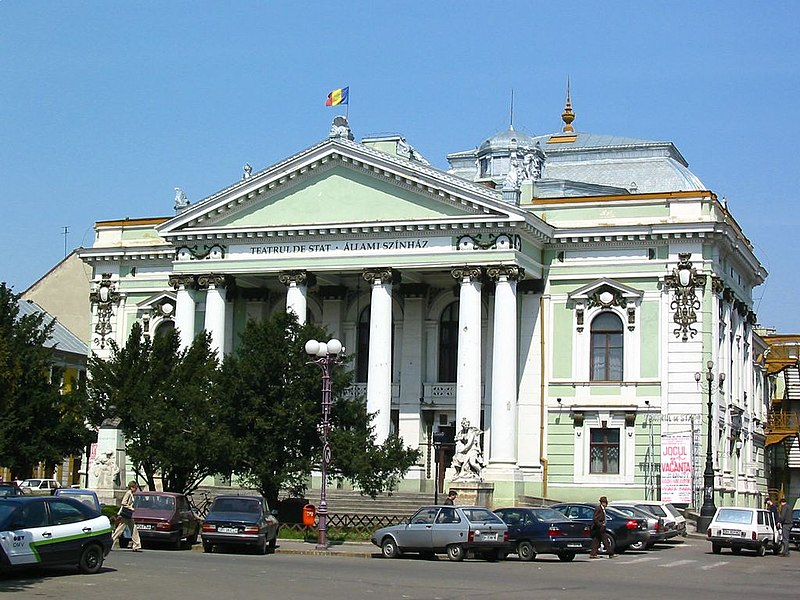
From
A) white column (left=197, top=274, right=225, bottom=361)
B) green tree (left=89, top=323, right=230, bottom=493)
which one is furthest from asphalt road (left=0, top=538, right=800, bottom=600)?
white column (left=197, top=274, right=225, bottom=361)

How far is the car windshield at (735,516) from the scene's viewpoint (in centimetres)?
4242

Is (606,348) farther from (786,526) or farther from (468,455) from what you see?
(786,526)

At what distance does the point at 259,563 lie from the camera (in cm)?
3203

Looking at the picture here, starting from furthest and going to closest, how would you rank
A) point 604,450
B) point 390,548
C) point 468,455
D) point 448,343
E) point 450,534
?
point 448,343, point 604,450, point 468,455, point 390,548, point 450,534

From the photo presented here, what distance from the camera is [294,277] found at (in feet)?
196

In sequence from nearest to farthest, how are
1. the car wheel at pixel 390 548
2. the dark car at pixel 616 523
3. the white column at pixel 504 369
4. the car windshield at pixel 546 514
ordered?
the car wheel at pixel 390 548 → the car windshield at pixel 546 514 → the dark car at pixel 616 523 → the white column at pixel 504 369

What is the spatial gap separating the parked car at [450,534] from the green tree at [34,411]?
830 inches

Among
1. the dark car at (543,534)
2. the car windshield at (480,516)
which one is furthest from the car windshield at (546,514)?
the car windshield at (480,516)

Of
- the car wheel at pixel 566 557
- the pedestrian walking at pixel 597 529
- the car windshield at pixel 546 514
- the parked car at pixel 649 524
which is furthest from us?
the parked car at pixel 649 524

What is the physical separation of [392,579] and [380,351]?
2971 cm

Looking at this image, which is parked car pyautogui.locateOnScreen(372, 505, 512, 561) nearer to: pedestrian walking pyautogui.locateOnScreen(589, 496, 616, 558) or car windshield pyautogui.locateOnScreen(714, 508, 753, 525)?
pedestrian walking pyautogui.locateOnScreen(589, 496, 616, 558)

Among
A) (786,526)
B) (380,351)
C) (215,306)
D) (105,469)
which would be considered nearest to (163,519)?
(105,469)

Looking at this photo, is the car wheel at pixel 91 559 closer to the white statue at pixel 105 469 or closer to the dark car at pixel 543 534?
the dark car at pixel 543 534

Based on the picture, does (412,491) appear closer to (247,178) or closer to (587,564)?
(247,178)
